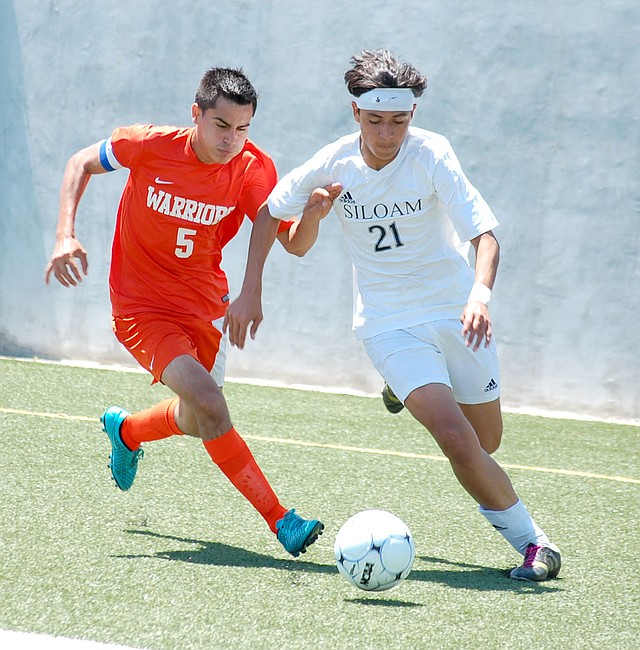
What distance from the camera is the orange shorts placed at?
4494 millimetres

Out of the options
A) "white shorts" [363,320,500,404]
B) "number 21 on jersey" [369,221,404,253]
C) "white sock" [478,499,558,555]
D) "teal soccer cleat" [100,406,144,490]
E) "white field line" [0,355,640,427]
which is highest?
"number 21 on jersey" [369,221,404,253]

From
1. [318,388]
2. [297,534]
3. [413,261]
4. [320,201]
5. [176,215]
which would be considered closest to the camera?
[297,534]

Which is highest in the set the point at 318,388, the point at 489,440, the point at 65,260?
the point at 65,260

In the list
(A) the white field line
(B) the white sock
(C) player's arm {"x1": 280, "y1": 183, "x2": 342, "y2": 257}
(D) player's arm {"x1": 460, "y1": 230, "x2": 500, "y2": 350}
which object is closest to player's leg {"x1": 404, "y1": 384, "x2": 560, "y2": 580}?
(B) the white sock

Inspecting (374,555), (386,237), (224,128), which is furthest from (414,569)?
(224,128)

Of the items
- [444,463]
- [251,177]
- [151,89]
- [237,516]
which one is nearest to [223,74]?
[251,177]

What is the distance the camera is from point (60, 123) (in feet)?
30.3

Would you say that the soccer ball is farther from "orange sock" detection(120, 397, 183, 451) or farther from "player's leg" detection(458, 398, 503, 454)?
"orange sock" detection(120, 397, 183, 451)

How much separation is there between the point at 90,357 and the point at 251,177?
5051 millimetres

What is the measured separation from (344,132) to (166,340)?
4369 millimetres

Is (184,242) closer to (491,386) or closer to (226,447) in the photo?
(226,447)

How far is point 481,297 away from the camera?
3812mm

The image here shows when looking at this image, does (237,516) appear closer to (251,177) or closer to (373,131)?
(251,177)

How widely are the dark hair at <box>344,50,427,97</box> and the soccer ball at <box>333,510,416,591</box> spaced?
164 centimetres
